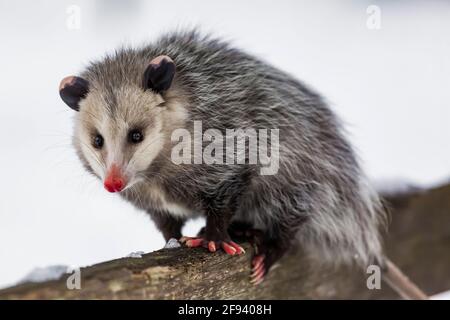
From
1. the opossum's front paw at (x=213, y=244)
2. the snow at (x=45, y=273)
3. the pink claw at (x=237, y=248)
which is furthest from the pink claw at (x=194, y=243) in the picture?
the snow at (x=45, y=273)

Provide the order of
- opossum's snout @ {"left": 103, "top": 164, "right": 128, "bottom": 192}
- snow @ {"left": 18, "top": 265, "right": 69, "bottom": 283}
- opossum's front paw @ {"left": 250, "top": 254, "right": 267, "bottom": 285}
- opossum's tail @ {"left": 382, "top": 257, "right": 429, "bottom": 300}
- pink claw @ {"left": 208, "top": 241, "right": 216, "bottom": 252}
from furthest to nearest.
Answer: opossum's tail @ {"left": 382, "top": 257, "right": 429, "bottom": 300} < opossum's front paw @ {"left": 250, "top": 254, "right": 267, "bottom": 285} < pink claw @ {"left": 208, "top": 241, "right": 216, "bottom": 252} < opossum's snout @ {"left": 103, "top": 164, "right": 128, "bottom": 192} < snow @ {"left": 18, "top": 265, "right": 69, "bottom": 283}

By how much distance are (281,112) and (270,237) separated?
51cm

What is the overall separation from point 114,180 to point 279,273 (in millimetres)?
942

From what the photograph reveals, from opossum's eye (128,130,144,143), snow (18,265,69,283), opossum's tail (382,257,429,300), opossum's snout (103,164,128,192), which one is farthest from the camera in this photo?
opossum's tail (382,257,429,300)

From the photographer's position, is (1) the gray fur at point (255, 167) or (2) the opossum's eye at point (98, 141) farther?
(1) the gray fur at point (255, 167)

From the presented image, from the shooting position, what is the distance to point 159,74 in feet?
6.74

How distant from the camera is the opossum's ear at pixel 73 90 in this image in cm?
210

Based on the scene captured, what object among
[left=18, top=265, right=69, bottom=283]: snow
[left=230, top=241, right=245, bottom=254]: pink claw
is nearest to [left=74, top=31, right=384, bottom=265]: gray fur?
[left=230, top=241, right=245, bottom=254]: pink claw

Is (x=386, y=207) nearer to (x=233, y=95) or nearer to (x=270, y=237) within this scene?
(x=270, y=237)

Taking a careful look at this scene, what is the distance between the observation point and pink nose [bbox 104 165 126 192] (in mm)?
1867

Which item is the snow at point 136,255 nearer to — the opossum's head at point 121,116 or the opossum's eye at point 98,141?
the opossum's head at point 121,116

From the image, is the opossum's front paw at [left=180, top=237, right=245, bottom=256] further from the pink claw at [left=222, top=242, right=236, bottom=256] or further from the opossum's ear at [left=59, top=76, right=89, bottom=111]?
the opossum's ear at [left=59, top=76, right=89, bottom=111]

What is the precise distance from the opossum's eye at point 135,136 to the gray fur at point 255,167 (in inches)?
3.3
